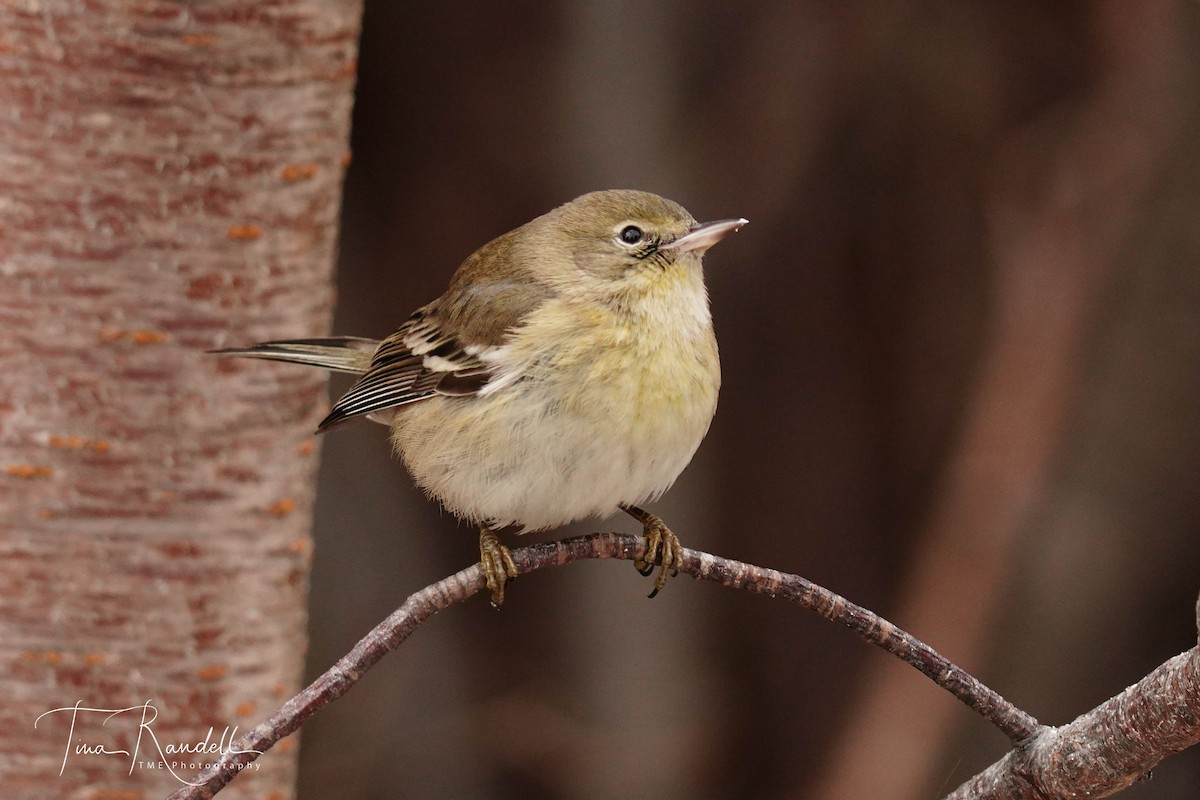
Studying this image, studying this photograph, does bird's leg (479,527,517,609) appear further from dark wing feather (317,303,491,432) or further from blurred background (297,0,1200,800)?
blurred background (297,0,1200,800)

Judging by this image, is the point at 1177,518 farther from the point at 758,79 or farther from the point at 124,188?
the point at 124,188

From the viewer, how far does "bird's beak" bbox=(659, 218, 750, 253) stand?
253 cm

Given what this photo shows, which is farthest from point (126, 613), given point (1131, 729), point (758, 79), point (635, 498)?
point (758, 79)

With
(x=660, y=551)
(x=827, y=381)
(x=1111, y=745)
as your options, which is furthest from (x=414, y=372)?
(x=827, y=381)

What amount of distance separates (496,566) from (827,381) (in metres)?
2.68

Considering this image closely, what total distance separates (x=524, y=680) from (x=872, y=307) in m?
1.94

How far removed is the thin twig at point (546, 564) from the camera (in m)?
1.52

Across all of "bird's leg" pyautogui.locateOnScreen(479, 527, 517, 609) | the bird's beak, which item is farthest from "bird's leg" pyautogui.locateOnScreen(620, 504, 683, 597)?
the bird's beak

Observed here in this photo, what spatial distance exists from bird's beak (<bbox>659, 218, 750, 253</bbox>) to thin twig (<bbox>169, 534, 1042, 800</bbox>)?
0.81 m

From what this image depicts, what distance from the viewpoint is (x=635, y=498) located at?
2541mm

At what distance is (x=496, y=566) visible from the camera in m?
2.55

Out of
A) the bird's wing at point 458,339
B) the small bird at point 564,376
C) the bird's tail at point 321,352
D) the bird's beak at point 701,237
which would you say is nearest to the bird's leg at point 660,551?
the small bird at point 564,376

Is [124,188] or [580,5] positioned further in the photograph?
[580,5]

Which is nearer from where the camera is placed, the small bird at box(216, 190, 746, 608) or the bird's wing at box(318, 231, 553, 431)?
the small bird at box(216, 190, 746, 608)
